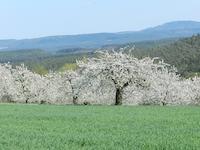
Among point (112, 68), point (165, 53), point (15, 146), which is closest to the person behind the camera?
point (15, 146)

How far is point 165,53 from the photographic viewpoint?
519ft

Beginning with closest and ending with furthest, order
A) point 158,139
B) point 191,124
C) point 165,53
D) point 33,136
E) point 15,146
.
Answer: point 15,146 → point 158,139 → point 33,136 → point 191,124 → point 165,53

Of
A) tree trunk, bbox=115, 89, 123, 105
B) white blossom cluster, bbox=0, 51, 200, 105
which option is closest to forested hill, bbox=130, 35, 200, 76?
white blossom cluster, bbox=0, 51, 200, 105

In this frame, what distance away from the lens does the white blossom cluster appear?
48.3m

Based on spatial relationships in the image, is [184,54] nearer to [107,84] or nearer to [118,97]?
[107,84]

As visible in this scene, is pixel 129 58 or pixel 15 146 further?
pixel 129 58

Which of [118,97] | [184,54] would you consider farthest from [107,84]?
[184,54]

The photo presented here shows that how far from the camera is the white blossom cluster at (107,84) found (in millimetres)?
48312

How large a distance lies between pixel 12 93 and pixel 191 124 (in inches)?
1871

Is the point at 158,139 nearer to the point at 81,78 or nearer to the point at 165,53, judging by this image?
the point at 81,78

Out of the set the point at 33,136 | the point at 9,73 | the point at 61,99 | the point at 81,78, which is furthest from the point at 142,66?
the point at 33,136

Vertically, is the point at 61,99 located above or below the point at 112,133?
below

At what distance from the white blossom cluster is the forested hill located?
6546 centimetres

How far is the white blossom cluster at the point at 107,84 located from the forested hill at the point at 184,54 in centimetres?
6546
